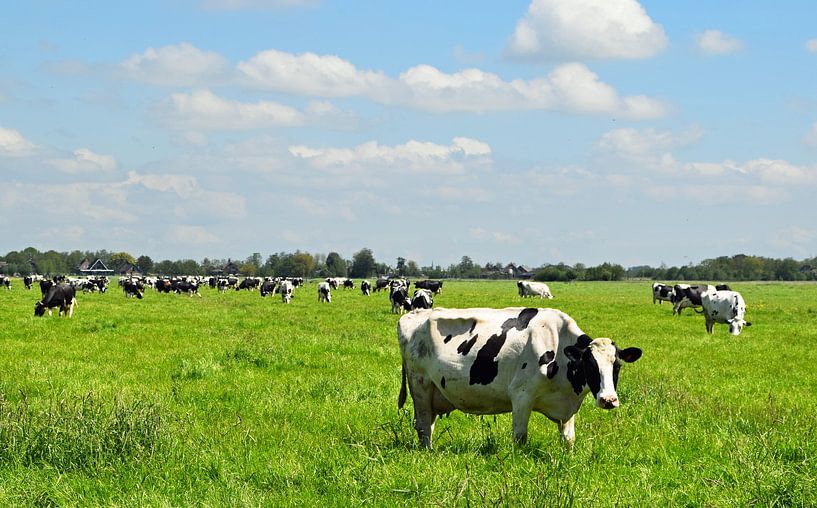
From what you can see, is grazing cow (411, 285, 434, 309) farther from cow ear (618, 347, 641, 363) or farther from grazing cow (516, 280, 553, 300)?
grazing cow (516, 280, 553, 300)

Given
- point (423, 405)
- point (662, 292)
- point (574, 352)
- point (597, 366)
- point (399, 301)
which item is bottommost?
point (423, 405)

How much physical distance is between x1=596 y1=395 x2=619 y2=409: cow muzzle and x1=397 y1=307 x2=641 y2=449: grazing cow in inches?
0.4

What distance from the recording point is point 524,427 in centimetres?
923

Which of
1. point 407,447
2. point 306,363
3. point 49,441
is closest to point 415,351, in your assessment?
point 407,447

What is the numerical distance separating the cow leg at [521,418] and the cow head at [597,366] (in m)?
0.57

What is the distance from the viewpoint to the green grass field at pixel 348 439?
7.45 meters

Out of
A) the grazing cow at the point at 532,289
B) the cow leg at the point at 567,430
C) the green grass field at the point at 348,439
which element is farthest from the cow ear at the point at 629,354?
the grazing cow at the point at 532,289

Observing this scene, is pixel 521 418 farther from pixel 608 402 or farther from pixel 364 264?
pixel 364 264

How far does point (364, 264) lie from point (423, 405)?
179 metres

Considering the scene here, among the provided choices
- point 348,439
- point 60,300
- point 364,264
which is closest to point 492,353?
point 348,439

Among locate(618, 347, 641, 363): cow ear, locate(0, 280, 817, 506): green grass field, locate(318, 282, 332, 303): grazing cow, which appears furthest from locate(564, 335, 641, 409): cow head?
locate(318, 282, 332, 303): grazing cow

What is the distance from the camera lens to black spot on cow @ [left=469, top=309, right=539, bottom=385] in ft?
31.7

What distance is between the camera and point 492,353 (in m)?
9.72

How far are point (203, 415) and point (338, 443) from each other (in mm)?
2971
